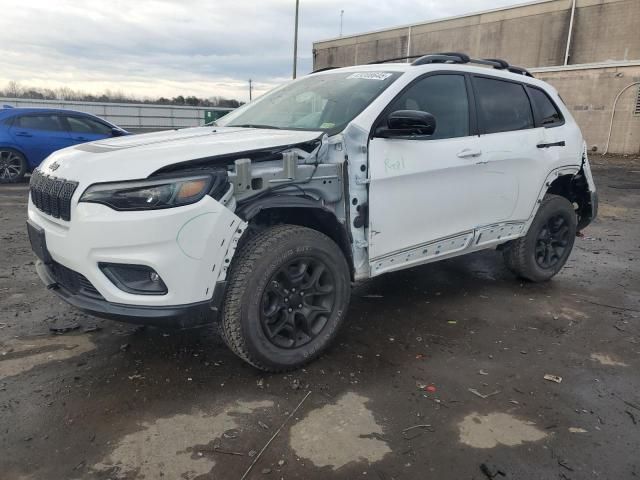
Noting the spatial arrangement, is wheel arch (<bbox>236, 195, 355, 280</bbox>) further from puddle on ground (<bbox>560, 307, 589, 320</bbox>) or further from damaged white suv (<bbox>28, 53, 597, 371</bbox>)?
puddle on ground (<bbox>560, 307, 589, 320</bbox>)

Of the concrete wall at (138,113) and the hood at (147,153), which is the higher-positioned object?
the concrete wall at (138,113)

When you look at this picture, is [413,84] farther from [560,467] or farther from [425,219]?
[560,467]

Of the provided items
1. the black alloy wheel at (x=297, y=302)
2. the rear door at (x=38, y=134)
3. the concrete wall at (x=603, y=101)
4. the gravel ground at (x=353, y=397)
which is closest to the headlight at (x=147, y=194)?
the black alloy wheel at (x=297, y=302)

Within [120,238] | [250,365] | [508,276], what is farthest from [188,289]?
[508,276]

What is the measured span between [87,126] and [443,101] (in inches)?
359

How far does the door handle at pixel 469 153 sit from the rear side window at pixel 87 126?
29.5ft

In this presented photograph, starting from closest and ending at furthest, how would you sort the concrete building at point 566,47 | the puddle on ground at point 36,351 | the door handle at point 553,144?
the puddle on ground at point 36,351 → the door handle at point 553,144 → the concrete building at point 566,47

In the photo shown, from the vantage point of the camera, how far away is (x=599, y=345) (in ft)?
11.8

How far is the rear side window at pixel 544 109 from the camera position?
4621 millimetres

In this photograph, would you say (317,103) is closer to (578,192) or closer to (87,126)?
(578,192)

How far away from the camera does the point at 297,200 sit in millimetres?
2936

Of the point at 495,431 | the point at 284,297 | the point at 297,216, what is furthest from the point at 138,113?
the point at 495,431

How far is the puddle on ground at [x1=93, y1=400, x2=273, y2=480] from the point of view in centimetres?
221

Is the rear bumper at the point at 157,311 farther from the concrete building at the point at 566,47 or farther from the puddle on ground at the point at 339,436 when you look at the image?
the concrete building at the point at 566,47
